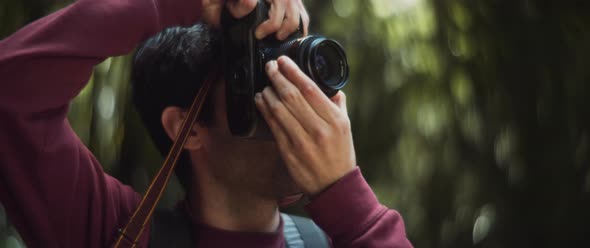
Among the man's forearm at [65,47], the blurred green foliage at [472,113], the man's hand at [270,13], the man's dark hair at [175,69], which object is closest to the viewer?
the man's forearm at [65,47]

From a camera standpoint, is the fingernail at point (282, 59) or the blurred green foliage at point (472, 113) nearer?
the fingernail at point (282, 59)

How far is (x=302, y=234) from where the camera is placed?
3.14 ft

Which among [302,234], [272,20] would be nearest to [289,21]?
[272,20]

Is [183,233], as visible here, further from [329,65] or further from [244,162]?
[329,65]

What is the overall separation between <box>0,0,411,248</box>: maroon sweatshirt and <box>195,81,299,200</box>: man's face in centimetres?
10

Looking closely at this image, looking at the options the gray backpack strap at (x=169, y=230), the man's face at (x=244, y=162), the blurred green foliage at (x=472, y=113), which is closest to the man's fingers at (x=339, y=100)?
the man's face at (x=244, y=162)

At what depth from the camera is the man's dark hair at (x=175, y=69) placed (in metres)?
0.92

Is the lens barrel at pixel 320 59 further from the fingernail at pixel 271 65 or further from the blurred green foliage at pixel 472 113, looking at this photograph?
the blurred green foliage at pixel 472 113

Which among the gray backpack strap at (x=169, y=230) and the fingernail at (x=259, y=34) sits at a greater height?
the fingernail at (x=259, y=34)

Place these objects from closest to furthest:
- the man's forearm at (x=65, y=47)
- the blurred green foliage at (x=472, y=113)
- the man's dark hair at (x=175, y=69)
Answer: the man's forearm at (x=65, y=47), the man's dark hair at (x=175, y=69), the blurred green foliage at (x=472, y=113)

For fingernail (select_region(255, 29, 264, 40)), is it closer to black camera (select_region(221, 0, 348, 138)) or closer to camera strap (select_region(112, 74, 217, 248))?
black camera (select_region(221, 0, 348, 138))

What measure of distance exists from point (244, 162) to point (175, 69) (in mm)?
142

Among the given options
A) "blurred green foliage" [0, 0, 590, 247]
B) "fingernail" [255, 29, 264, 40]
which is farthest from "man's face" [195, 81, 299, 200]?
"blurred green foliage" [0, 0, 590, 247]

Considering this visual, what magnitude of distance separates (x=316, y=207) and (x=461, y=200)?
0.61 metres
